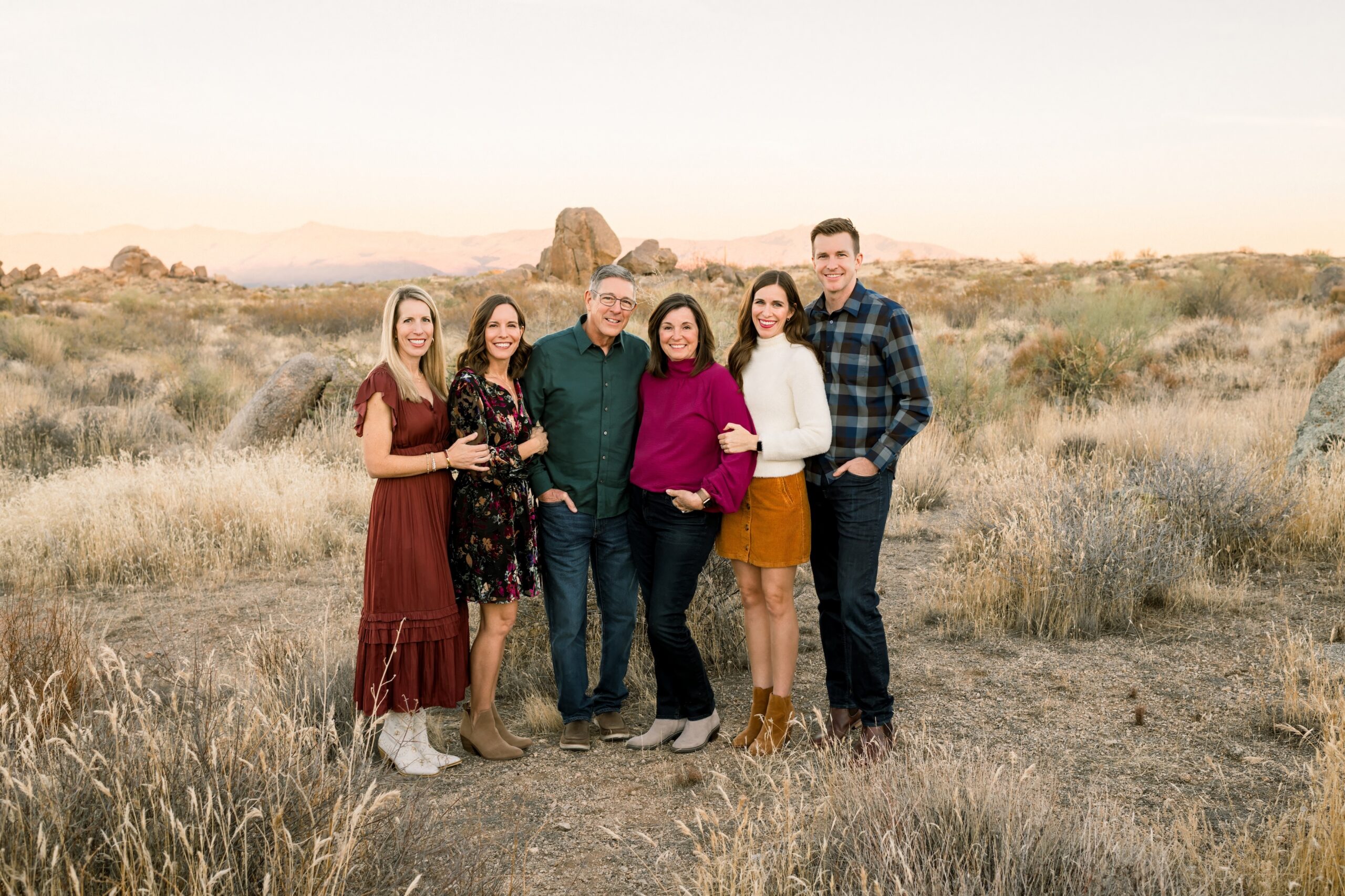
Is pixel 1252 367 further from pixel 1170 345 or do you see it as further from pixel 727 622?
pixel 727 622

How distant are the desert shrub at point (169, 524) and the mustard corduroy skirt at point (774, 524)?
482 centimetres

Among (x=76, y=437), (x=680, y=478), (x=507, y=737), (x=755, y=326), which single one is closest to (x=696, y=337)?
(x=755, y=326)

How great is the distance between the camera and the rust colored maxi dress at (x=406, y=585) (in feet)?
12.7

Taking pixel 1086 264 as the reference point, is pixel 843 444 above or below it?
below

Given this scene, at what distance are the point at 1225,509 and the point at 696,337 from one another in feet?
16.0

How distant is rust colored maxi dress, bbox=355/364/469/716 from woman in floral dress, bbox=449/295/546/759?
116 millimetres

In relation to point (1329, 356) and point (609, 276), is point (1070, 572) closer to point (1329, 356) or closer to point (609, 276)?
point (609, 276)

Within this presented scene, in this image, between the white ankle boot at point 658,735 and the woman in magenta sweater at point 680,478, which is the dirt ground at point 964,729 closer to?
the white ankle boot at point 658,735

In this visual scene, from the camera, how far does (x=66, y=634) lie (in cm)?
448

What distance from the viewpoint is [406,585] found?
387 centimetres

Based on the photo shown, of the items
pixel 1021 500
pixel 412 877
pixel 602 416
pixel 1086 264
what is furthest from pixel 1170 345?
pixel 1086 264

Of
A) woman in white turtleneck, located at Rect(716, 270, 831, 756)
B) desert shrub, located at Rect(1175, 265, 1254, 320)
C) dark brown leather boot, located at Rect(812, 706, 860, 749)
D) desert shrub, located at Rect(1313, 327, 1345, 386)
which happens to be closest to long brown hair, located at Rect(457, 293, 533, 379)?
woman in white turtleneck, located at Rect(716, 270, 831, 756)

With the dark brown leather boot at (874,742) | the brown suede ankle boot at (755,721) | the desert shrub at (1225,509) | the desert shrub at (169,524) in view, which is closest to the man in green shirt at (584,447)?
the brown suede ankle boot at (755,721)

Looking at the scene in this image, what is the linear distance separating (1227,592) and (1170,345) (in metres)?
11.9
